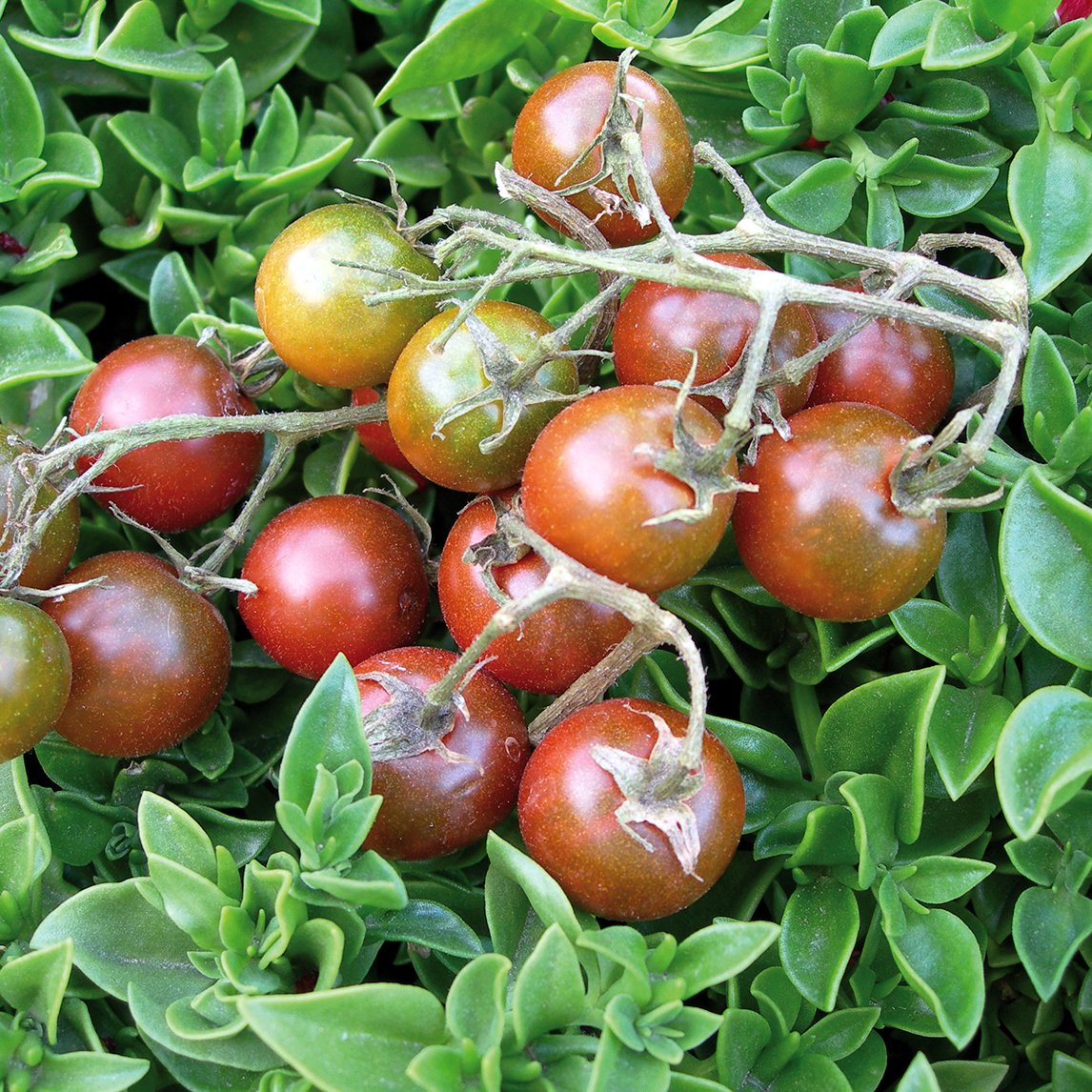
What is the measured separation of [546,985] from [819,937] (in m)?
0.23

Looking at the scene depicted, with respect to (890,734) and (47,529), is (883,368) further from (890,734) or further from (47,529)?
(47,529)

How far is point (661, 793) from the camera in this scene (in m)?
0.73

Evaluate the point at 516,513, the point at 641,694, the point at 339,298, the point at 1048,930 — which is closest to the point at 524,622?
the point at 516,513

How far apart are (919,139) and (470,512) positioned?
550 millimetres

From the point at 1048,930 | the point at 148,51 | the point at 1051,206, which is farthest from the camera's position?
the point at 148,51

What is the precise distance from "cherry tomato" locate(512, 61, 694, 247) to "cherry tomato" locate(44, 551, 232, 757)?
0.43m

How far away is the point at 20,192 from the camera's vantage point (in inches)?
43.0

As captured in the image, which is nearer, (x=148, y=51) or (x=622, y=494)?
(x=622, y=494)

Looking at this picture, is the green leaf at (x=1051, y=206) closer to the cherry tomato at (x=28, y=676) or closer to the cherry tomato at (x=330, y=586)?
the cherry tomato at (x=330, y=586)

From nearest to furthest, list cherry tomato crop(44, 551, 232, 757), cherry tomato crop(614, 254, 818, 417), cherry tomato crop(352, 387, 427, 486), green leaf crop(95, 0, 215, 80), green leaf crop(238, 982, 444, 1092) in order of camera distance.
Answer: green leaf crop(238, 982, 444, 1092), cherry tomato crop(614, 254, 818, 417), cherry tomato crop(44, 551, 232, 757), cherry tomato crop(352, 387, 427, 486), green leaf crop(95, 0, 215, 80)

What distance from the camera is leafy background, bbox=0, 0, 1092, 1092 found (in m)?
0.75

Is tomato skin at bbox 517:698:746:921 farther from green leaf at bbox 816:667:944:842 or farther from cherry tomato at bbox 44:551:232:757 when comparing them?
cherry tomato at bbox 44:551:232:757

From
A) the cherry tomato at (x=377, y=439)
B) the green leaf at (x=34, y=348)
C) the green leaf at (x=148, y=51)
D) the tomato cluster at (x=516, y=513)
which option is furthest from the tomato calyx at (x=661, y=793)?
the green leaf at (x=148, y=51)

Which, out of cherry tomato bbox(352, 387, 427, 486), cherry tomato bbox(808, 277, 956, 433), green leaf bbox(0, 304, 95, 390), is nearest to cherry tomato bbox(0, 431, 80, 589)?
green leaf bbox(0, 304, 95, 390)
